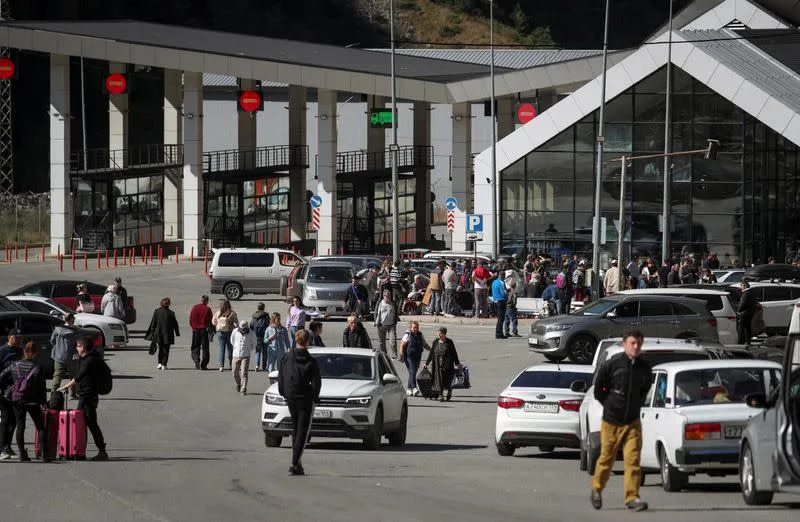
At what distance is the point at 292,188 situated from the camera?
80.9 metres

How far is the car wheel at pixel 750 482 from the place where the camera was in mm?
15312

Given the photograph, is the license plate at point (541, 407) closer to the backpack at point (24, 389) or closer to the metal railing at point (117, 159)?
the backpack at point (24, 389)

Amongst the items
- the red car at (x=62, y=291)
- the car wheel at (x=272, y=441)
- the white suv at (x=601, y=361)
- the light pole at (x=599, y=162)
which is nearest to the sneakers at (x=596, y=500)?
the white suv at (x=601, y=361)

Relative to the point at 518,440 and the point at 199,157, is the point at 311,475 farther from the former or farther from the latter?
the point at 199,157

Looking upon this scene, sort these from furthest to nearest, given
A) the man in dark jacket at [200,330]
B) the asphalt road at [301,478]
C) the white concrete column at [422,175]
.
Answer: the white concrete column at [422,175]
the man in dark jacket at [200,330]
the asphalt road at [301,478]

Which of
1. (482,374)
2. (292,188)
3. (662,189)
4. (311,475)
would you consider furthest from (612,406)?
(292,188)

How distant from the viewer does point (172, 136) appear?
78.0m

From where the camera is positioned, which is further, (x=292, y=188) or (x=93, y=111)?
(x=93, y=111)

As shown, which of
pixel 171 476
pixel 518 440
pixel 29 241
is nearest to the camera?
pixel 171 476

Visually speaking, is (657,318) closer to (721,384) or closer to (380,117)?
(721,384)

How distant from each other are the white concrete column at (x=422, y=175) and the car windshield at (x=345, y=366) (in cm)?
5805

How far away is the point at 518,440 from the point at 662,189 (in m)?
39.2

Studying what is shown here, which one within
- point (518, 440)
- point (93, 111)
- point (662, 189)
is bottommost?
point (518, 440)

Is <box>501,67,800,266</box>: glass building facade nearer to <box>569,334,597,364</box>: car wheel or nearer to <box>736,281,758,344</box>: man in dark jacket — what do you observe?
<box>736,281,758,344</box>: man in dark jacket
